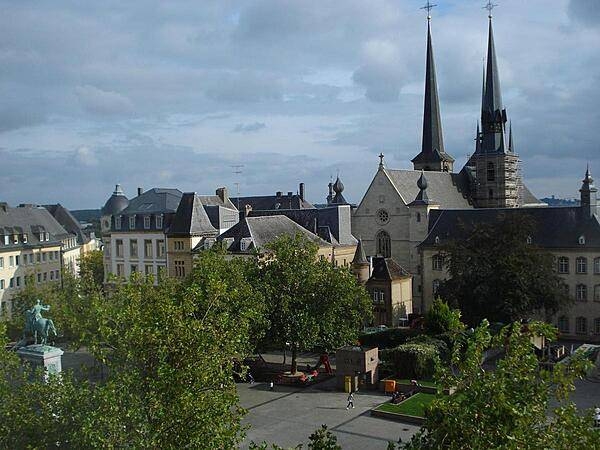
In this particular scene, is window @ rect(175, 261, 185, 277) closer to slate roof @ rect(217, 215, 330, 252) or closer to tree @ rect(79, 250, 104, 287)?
slate roof @ rect(217, 215, 330, 252)

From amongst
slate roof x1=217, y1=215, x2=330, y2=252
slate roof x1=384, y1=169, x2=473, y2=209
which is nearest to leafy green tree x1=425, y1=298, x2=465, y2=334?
slate roof x1=217, y1=215, x2=330, y2=252

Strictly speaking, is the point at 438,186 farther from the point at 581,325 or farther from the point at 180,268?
the point at 180,268

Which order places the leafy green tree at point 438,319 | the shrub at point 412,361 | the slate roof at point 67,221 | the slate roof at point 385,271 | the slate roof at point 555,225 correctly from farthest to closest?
the slate roof at point 67,221 → the slate roof at point 385,271 → the slate roof at point 555,225 → the leafy green tree at point 438,319 → the shrub at point 412,361

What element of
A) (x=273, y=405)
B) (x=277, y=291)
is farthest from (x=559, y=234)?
(x=273, y=405)

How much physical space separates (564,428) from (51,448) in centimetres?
1320

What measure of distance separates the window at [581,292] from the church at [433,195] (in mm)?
7511

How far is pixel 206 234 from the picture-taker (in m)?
71.0

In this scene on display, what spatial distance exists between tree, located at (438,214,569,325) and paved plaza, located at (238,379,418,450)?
15.6 meters

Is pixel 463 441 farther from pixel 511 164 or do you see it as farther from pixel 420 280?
pixel 511 164

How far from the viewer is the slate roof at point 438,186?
7838 cm

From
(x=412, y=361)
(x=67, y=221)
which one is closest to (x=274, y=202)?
(x=67, y=221)

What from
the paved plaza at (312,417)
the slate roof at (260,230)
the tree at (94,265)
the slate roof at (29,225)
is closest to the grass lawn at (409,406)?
the paved plaza at (312,417)

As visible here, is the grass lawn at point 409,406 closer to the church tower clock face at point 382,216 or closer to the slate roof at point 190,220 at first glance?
the slate roof at point 190,220

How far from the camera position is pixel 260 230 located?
66.2 meters
